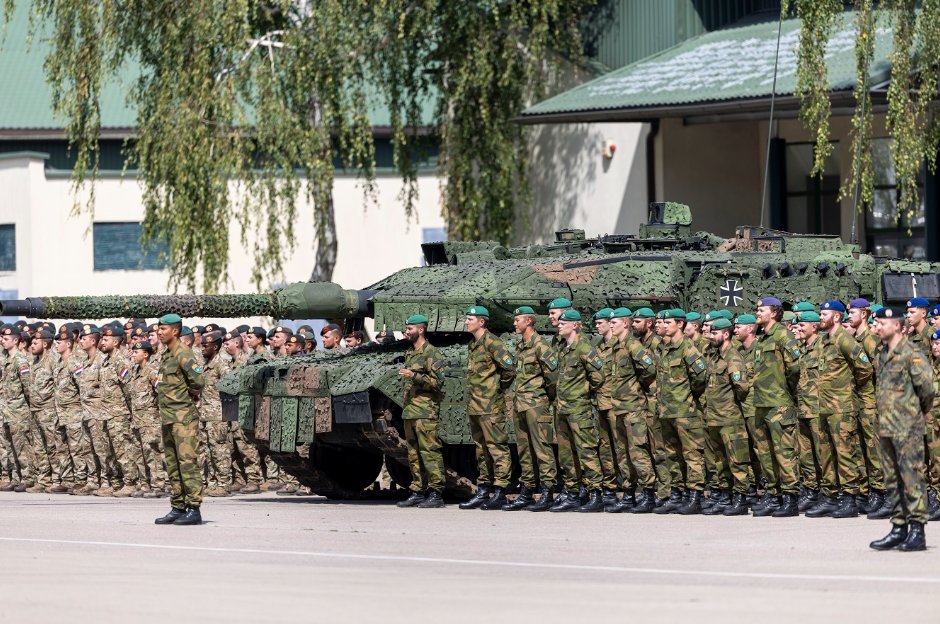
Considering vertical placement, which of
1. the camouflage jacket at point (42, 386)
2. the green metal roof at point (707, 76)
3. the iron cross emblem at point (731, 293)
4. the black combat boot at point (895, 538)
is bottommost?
the black combat boot at point (895, 538)

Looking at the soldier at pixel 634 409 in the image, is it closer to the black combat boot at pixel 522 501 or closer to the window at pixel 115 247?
the black combat boot at pixel 522 501

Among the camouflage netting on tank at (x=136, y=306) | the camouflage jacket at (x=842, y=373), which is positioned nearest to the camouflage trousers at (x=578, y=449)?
the camouflage jacket at (x=842, y=373)

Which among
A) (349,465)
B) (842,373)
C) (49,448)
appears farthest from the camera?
(49,448)

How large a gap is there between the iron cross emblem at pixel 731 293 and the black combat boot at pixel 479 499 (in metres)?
2.83

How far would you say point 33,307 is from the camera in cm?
1545

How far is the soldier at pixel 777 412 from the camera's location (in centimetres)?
1452

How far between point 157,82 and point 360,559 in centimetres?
1571

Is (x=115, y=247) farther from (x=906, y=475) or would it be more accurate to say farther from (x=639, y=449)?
(x=906, y=475)

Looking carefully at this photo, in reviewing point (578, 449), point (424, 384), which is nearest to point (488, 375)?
point (424, 384)

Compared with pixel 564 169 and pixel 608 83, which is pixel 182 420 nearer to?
pixel 608 83

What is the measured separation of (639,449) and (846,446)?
1.73 m

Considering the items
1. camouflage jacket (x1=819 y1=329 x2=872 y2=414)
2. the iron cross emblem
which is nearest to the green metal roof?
the iron cross emblem

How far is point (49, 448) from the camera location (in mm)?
19609

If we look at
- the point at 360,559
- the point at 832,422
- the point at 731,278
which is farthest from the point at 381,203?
the point at 360,559
